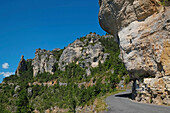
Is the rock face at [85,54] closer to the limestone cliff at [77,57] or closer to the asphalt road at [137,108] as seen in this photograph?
the limestone cliff at [77,57]

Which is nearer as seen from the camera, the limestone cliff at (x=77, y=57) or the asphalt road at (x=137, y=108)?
the asphalt road at (x=137, y=108)

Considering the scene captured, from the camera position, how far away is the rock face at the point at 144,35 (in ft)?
39.8

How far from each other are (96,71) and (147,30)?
6875 centimetres

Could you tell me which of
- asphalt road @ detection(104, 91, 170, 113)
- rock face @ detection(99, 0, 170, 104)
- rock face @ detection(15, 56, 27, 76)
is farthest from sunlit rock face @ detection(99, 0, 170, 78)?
rock face @ detection(15, 56, 27, 76)

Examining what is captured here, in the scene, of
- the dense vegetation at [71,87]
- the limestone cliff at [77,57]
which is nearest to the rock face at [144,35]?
the dense vegetation at [71,87]

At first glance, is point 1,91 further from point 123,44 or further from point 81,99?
point 123,44

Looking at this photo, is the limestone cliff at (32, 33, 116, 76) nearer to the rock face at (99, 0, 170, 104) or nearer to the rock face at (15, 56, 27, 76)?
the rock face at (15, 56, 27, 76)

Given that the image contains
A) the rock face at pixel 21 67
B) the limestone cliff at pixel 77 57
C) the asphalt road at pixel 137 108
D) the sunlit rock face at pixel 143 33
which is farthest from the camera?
the rock face at pixel 21 67

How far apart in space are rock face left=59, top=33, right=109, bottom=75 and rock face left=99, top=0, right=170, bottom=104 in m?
70.7

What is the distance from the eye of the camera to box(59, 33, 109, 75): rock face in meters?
95.4

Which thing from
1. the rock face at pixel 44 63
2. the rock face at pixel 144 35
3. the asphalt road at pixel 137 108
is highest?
the rock face at pixel 44 63

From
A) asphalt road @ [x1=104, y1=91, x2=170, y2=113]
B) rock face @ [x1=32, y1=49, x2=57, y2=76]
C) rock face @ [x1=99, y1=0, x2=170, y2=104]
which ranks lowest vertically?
asphalt road @ [x1=104, y1=91, x2=170, y2=113]

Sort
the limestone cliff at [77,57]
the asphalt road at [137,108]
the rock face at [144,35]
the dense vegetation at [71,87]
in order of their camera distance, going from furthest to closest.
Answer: the limestone cliff at [77,57]
the dense vegetation at [71,87]
the rock face at [144,35]
the asphalt road at [137,108]

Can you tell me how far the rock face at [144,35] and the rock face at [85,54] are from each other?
70658mm
